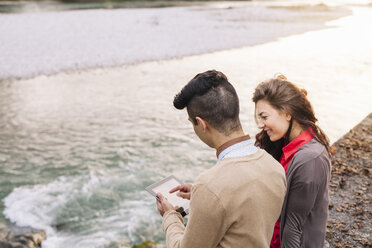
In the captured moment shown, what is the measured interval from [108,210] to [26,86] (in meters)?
9.57

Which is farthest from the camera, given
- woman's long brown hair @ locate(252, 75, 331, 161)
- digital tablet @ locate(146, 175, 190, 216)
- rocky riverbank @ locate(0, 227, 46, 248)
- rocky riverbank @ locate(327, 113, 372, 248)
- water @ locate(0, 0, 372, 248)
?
water @ locate(0, 0, 372, 248)

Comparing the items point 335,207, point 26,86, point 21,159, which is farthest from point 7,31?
point 335,207

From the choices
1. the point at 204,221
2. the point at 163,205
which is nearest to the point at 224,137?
the point at 204,221

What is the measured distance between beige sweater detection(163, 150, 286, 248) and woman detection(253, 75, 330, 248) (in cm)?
75

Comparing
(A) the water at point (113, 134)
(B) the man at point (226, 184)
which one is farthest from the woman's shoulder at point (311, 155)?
(A) the water at point (113, 134)

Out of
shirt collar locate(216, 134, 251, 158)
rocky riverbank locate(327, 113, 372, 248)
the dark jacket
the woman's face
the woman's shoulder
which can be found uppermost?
shirt collar locate(216, 134, 251, 158)

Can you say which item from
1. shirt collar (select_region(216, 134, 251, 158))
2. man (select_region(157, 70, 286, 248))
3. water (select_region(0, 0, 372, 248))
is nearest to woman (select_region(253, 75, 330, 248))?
man (select_region(157, 70, 286, 248))

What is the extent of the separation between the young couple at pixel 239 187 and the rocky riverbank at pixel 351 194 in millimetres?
2334

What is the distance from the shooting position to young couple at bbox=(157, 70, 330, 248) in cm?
180

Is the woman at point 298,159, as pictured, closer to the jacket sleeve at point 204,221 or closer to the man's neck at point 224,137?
the man's neck at point 224,137

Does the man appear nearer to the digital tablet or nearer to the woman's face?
the digital tablet

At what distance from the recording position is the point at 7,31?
2395 cm

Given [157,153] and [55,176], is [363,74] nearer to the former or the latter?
[157,153]

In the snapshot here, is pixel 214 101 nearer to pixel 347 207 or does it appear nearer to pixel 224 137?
pixel 224 137
